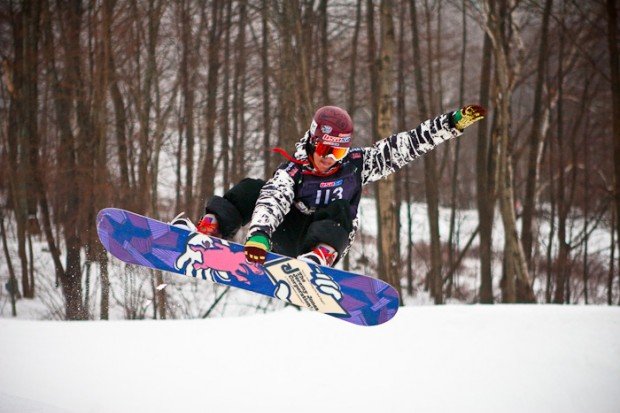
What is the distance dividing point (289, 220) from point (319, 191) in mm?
407

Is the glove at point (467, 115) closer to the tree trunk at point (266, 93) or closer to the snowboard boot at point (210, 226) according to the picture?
the snowboard boot at point (210, 226)

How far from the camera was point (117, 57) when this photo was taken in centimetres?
1294

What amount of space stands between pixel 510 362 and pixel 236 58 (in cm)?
1179

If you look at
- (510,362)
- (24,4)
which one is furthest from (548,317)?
(24,4)

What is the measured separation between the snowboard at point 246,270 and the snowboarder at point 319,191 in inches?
5.4

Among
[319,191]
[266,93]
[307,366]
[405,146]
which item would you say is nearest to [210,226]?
[319,191]

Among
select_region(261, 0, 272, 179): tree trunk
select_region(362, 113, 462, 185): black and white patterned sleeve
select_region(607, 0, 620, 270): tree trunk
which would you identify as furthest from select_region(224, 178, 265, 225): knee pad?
select_region(261, 0, 272, 179): tree trunk

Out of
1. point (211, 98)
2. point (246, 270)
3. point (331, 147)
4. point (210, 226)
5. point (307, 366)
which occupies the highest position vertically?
point (211, 98)

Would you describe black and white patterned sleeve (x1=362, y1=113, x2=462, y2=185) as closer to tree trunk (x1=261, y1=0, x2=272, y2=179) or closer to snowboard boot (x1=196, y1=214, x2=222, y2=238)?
snowboard boot (x1=196, y1=214, x2=222, y2=238)

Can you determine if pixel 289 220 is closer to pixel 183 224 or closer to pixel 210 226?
pixel 210 226

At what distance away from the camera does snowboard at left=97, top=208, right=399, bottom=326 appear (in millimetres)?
4406

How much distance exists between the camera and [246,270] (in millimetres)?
4598

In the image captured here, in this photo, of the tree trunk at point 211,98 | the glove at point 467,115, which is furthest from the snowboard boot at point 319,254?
the tree trunk at point 211,98

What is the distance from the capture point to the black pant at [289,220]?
4.32 meters
